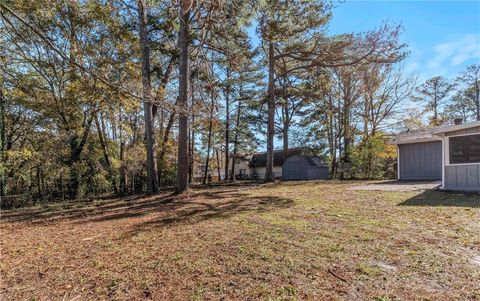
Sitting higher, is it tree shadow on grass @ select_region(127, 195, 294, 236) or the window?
the window

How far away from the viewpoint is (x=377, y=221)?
4801 millimetres

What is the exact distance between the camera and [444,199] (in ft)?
23.3

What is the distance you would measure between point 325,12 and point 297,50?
238 cm

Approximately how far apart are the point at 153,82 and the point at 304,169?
33.0ft

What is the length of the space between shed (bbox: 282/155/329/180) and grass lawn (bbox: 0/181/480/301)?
12.1 meters

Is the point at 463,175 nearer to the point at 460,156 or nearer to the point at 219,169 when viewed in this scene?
the point at 460,156

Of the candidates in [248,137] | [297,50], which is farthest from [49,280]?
[248,137]

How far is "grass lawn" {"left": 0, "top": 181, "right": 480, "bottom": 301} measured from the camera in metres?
2.44

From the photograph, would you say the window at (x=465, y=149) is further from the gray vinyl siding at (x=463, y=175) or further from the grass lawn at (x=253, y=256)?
the grass lawn at (x=253, y=256)

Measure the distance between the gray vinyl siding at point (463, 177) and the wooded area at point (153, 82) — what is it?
4.21 m

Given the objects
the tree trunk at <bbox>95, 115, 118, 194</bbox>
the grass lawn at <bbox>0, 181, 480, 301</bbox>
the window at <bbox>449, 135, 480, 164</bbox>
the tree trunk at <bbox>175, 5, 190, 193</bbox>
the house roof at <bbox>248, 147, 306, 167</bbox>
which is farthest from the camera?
the house roof at <bbox>248, 147, 306, 167</bbox>

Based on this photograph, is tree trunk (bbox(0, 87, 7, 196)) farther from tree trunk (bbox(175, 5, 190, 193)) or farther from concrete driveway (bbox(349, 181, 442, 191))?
concrete driveway (bbox(349, 181, 442, 191))

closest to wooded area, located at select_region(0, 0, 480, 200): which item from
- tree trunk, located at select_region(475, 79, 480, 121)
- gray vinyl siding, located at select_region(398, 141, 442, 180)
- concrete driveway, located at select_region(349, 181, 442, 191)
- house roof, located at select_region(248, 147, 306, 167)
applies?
gray vinyl siding, located at select_region(398, 141, 442, 180)

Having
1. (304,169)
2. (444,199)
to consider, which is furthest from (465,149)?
(304,169)
